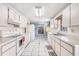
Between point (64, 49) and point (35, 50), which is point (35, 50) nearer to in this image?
point (35, 50)

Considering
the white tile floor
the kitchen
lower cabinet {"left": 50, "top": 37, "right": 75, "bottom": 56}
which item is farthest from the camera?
the white tile floor

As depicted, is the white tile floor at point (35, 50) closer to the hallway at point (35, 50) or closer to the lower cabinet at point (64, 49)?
the hallway at point (35, 50)

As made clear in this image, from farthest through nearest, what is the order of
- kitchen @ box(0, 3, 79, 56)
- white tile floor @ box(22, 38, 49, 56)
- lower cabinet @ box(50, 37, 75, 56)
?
1. white tile floor @ box(22, 38, 49, 56)
2. kitchen @ box(0, 3, 79, 56)
3. lower cabinet @ box(50, 37, 75, 56)

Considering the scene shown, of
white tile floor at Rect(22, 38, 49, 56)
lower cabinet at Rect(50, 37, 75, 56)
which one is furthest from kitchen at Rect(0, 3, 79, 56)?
white tile floor at Rect(22, 38, 49, 56)

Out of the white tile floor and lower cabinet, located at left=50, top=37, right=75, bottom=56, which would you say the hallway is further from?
lower cabinet, located at left=50, top=37, right=75, bottom=56

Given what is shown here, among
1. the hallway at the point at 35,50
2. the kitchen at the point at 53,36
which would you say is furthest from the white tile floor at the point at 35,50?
the kitchen at the point at 53,36

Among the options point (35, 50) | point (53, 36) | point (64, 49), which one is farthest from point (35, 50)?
point (64, 49)

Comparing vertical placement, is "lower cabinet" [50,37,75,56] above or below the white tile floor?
above

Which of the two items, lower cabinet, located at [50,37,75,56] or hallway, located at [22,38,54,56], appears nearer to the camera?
lower cabinet, located at [50,37,75,56]

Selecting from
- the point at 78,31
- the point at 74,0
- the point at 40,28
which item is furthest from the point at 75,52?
the point at 40,28

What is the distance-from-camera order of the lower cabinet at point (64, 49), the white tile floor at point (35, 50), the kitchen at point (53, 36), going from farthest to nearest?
1. the white tile floor at point (35, 50)
2. the kitchen at point (53, 36)
3. the lower cabinet at point (64, 49)

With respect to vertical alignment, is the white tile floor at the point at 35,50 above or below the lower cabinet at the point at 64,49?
below

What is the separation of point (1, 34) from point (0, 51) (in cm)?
129

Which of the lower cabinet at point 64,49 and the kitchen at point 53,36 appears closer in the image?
the lower cabinet at point 64,49
